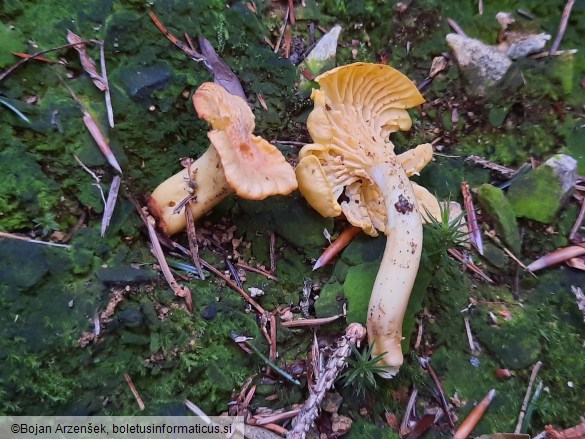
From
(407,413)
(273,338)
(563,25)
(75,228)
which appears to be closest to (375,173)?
(273,338)

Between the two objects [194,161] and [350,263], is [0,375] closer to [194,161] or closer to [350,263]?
[194,161]

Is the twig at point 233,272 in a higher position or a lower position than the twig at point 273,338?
higher

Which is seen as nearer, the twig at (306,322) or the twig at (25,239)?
the twig at (25,239)

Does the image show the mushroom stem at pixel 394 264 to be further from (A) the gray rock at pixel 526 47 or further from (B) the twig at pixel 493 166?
(A) the gray rock at pixel 526 47

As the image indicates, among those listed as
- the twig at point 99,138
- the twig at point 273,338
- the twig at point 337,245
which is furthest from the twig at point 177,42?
the twig at point 273,338

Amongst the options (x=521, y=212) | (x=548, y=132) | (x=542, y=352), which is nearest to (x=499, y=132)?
(x=548, y=132)

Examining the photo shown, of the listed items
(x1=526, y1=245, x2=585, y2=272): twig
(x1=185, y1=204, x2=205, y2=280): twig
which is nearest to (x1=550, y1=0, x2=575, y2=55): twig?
(x1=526, y1=245, x2=585, y2=272): twig
